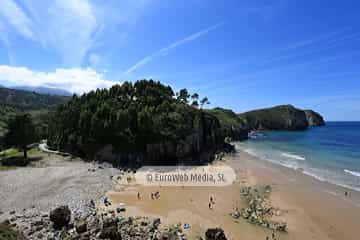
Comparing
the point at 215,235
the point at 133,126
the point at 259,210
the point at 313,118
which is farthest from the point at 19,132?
the point at 313,118

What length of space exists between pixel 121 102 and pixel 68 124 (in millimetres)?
12139

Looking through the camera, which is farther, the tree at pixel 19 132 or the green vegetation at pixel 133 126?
the green vegetation at pixel 133 126

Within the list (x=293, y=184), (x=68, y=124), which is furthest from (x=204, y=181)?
(x=68, y=124)

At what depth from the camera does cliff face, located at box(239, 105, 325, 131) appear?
140 meters

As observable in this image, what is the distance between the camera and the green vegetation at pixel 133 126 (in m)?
44.3

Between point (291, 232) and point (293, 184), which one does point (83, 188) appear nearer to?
point (291, 232)

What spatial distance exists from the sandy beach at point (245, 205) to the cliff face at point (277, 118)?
336 feet

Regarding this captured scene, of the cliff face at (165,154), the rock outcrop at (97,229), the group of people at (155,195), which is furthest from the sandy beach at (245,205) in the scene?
the cliff face at (165,154)

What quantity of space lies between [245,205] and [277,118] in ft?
420

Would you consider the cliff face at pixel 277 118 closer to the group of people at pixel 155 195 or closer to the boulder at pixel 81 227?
the group of people at pixel 155 195

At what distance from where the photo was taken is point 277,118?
474ft

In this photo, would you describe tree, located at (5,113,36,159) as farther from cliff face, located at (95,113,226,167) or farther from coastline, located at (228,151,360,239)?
coastline, located at (228,151,360,239)

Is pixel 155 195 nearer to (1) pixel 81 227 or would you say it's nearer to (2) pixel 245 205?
(2) pixel 245 205

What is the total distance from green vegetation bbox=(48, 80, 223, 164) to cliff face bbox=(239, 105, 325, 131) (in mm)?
87188
